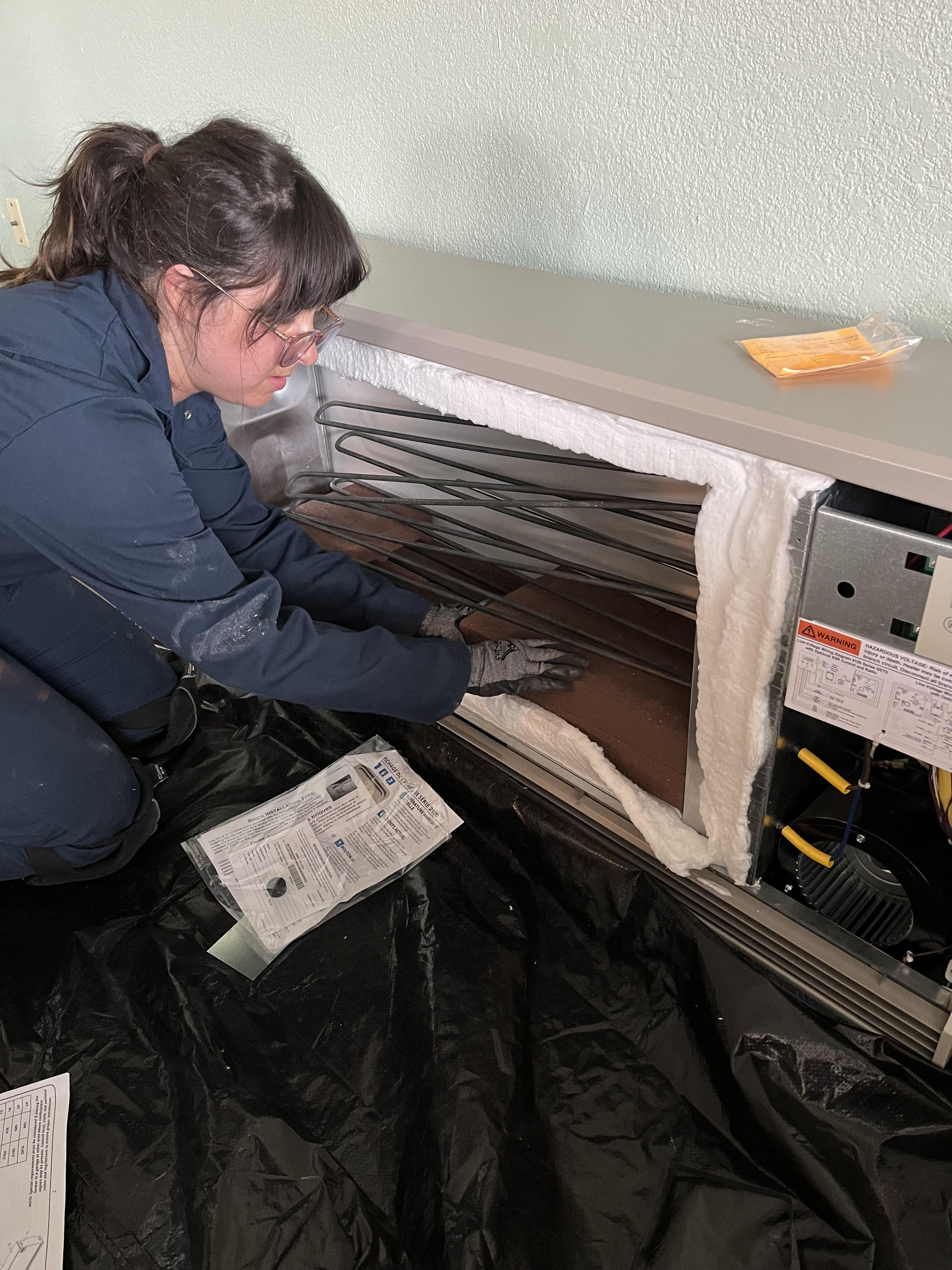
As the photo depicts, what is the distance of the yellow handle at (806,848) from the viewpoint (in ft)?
2.98

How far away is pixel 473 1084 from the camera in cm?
94

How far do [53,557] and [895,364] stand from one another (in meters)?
0.87

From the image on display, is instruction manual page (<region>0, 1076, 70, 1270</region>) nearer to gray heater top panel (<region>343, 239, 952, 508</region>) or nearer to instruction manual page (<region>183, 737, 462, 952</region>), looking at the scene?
instruction manual page (<region>183, 737, 462, 952</region>)

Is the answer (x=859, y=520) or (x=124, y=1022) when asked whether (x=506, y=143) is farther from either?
(x=124, y=1022)

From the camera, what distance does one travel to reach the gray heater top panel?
2.15ft

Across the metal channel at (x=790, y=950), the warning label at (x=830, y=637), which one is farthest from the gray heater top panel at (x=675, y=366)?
the metal channel at (x=790, y=950)

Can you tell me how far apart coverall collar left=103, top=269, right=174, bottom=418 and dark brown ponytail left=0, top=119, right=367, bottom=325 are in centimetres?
1

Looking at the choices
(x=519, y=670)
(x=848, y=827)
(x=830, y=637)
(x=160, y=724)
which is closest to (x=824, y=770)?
(x=848, y=827)

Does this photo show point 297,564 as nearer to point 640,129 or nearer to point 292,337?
point 292,337

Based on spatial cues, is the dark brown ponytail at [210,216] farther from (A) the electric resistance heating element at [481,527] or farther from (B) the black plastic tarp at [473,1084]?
(B) the black plastic tarp at [473,1084]

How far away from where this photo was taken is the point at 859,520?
0.67m

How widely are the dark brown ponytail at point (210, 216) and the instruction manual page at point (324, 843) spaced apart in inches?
27.9

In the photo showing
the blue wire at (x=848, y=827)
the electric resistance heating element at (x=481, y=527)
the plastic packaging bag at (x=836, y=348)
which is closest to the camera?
the plastic packaging bag at (x=836, y=348)

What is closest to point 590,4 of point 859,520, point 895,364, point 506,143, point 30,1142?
point 506,143
